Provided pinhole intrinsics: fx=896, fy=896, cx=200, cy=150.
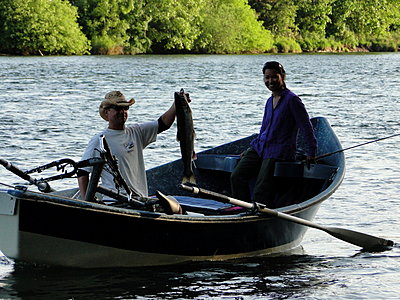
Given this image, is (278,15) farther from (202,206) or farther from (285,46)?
(202,206)

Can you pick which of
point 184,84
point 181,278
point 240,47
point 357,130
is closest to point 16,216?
point 181,278

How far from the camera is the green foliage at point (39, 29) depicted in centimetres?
6875

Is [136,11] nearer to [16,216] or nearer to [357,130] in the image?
[357,130]

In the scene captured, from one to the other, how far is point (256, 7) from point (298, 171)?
80.6m

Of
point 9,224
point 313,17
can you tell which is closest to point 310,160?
point 9,224

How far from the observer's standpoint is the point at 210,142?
16906mm

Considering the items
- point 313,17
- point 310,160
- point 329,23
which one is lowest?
point 310,160

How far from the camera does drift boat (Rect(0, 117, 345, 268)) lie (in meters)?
6.58

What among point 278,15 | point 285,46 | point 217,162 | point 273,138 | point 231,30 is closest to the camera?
point 273,138

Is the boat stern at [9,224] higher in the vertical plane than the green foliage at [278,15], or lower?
lower

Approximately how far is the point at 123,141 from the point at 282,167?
6.05 feet

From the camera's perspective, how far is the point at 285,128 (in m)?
8.04

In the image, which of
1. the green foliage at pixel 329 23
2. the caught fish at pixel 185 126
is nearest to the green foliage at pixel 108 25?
the green foliage at pixel 329 23

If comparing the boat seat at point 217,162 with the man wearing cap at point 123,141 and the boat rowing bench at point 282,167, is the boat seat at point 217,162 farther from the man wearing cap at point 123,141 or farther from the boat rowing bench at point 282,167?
the man wearing cap at point 123,141
